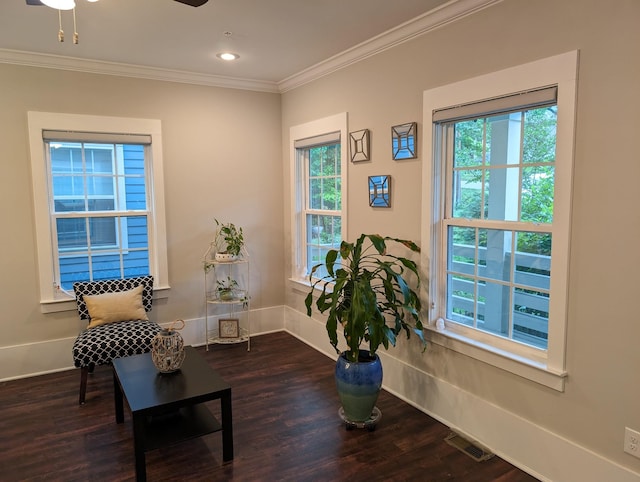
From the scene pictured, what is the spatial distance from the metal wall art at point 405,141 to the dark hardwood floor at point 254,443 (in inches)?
69.2

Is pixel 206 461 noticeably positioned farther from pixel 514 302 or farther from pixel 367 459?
pixel 514 302

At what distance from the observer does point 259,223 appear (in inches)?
187

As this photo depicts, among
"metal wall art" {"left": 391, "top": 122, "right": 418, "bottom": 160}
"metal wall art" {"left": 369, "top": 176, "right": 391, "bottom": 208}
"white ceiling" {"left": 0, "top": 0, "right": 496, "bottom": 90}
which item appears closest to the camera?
"white ceiling" {"left": 0, "top": 0, "right": 496, "bottom": 90}

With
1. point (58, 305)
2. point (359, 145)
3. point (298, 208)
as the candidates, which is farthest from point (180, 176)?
point (359, 145)

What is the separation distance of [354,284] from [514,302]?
93 cm

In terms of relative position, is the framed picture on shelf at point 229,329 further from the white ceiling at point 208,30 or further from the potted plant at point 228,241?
the white ceiling at point 208,30

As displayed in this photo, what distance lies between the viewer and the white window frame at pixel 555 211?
2186 millimetres

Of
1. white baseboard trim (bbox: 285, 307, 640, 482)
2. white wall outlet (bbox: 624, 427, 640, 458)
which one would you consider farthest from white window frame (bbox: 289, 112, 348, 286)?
white wall outlet (bbox: 624, 427, 640, 458)

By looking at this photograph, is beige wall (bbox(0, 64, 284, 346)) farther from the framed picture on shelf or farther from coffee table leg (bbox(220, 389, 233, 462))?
coffee table leg (bbox(220, 389, 233, 462))

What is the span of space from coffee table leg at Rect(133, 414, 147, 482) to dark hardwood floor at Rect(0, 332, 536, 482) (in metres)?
0.14

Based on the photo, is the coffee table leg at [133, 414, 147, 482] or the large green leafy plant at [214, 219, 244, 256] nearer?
the coffee table leg at [133, 414, 147, 482]

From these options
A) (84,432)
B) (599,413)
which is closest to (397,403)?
(599,413)

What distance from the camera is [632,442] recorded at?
2023mm

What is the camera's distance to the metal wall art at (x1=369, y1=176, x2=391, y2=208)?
3314 mm
